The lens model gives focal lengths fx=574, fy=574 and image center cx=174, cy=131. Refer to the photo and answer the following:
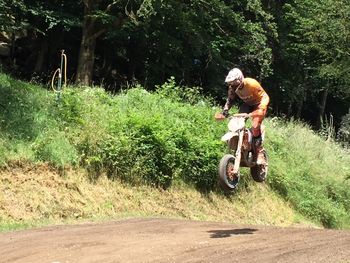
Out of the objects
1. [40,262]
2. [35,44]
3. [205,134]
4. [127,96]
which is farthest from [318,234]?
[35,44]

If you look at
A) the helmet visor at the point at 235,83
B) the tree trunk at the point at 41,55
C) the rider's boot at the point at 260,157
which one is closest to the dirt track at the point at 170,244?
the rider's boot at the point at 260,157

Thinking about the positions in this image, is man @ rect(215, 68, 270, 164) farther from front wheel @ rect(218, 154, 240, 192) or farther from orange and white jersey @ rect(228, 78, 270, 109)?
front wheel @ rect(218, 154, 240, 192)

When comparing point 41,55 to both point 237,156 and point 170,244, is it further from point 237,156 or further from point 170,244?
point 170,244

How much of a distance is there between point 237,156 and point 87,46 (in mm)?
15059

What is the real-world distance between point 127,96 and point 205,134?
2.77 m

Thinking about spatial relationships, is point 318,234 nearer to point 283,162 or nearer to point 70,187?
point 70,187

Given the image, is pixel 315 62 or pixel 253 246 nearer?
pixel 253 246

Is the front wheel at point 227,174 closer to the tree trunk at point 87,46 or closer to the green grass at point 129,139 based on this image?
the green grass at point 129,139

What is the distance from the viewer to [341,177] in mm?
22766

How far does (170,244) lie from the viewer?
31.4 feet

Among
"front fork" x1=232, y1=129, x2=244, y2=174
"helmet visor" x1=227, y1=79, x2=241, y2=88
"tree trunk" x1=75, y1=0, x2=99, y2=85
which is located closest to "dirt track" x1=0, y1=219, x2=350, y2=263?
"front fork" x1=232, y1=129, x2=244, y2=174

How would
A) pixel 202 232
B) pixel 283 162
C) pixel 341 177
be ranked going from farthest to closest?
pixel 341 177
pixel 283 162
pixel 202 232

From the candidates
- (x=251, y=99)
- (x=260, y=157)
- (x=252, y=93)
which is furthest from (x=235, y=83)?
(x=260, y=157)

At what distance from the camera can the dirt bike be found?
32.8 ft
